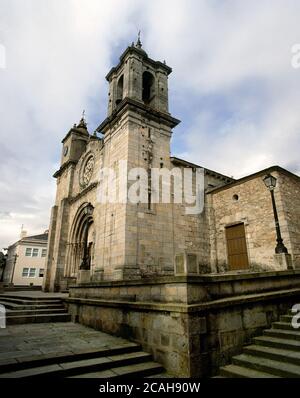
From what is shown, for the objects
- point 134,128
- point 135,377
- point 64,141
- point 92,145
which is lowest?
point 135,377

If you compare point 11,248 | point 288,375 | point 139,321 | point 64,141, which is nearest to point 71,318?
point 139,321

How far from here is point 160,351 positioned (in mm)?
4668

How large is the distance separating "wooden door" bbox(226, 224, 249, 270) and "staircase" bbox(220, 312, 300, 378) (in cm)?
783

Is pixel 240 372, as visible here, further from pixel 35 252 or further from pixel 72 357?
pixel 35 252

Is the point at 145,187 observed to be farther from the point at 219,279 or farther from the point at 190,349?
the point at 190,349

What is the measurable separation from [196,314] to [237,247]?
9.86 meters

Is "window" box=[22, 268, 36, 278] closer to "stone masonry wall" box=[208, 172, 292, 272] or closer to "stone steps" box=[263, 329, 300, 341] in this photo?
"stone masonry wall" box=[208, 172, 292, 272]

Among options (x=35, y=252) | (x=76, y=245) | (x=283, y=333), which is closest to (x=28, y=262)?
(x=35, y=252)

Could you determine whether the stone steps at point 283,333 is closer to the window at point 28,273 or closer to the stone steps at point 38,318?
the stone steps at point 38,318

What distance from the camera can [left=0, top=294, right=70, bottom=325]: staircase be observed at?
796 centimetres

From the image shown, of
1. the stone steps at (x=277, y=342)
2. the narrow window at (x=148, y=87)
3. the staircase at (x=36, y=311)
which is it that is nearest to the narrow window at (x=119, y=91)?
the narrow window at (x=148, y=87)

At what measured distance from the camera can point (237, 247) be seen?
1334 cm

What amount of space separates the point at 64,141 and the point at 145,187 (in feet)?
44.9

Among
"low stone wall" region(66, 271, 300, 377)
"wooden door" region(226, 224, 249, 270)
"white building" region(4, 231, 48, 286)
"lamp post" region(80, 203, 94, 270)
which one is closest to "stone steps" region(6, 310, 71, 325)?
"lamp post" region(80, 203, 94, 270)
